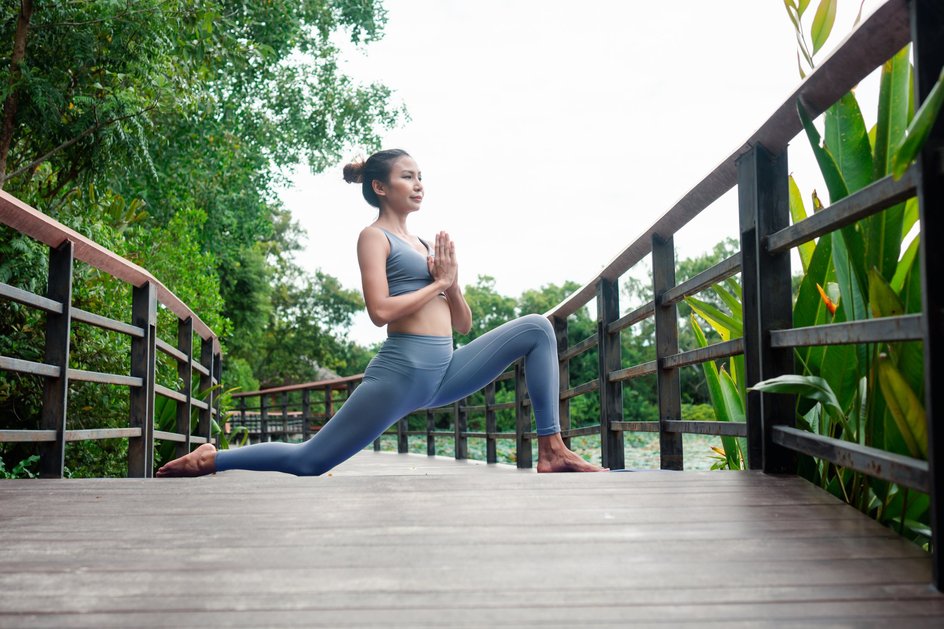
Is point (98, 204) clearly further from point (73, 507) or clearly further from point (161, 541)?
point (161, 541)

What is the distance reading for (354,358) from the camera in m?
33.2

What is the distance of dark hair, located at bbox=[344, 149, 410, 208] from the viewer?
319 cm

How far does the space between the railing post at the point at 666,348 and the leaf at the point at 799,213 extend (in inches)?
27.9

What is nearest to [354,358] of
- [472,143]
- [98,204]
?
[472,143]

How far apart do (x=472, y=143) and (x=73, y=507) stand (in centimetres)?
4290

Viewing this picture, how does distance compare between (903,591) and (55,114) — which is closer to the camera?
(903,591)

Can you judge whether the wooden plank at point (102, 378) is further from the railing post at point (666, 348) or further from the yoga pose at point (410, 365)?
the railing post at point (666, 348)

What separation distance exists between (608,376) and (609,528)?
2268 millimetres

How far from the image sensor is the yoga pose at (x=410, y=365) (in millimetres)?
2828

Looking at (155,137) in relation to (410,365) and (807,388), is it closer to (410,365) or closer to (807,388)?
(410,365)

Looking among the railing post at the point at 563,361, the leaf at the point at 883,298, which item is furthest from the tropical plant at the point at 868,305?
the railing post at the point at 563,361

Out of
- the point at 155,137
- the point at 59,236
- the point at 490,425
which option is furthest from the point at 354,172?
the point at 155,137

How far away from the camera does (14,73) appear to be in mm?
5340

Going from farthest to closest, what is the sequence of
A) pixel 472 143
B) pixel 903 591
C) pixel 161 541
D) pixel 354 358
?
pixel 472 143 → pixel 354 358 → pixel 161 541 → pixel 903 591
